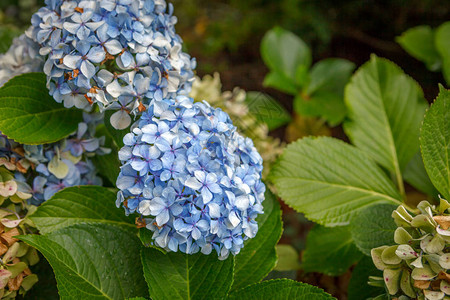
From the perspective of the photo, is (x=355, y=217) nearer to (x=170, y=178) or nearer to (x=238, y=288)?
(x=238, y=288)

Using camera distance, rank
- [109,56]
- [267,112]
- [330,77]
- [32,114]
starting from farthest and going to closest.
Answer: [330,77] → [267,112] → [32,114] → [109,56]

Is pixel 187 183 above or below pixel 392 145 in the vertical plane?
above

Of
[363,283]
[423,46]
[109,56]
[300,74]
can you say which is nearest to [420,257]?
[363,283]

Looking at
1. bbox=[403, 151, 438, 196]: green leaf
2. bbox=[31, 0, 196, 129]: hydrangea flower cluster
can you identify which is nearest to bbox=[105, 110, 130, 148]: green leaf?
bbox=[31, 0, 196, 129]: hydrangea flower cluster

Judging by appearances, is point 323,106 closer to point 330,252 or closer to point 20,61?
point 330,252

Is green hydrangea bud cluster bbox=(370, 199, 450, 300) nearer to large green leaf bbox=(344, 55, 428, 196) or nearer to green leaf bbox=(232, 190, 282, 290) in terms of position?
green leaf bbox=(232, 190, 282, 290)

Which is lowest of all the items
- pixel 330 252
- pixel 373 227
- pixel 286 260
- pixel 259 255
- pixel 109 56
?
pixel 286 260

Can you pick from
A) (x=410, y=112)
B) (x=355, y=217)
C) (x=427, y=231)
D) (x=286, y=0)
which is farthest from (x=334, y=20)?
(x=427, y=231)

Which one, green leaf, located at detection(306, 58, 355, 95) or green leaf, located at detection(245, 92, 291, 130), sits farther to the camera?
green leaf, located at detection(306, 58, 355, 95)
